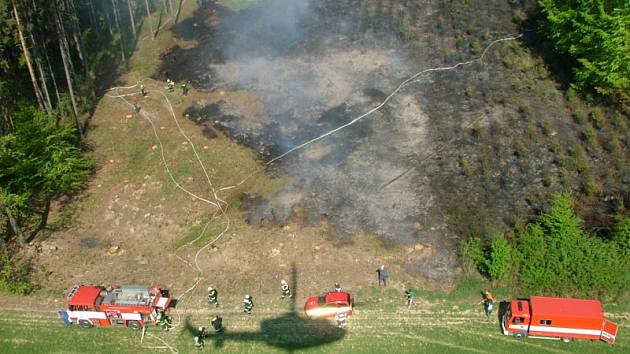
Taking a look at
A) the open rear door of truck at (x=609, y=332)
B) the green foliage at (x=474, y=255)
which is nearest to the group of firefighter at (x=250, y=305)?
the green foliage at (x=474, y=255)

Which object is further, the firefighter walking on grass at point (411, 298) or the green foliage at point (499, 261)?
the green foliage at point (499, 261)

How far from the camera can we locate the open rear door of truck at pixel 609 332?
24391mm

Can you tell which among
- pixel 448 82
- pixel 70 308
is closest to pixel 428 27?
pixel 448 82

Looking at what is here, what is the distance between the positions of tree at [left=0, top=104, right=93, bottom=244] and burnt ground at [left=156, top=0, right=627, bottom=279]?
30.6ft

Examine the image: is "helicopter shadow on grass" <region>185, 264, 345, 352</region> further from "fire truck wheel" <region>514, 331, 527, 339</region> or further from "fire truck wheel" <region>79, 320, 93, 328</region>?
"fire truck wheel" <region>514, 331, 527, 339</region>

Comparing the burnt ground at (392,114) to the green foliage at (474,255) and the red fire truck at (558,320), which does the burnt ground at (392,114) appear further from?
the red fire truck at (558,320)

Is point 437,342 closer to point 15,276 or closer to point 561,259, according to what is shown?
point 561,259

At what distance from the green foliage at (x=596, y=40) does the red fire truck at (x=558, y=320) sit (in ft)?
60.2

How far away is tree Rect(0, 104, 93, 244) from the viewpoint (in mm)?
30141

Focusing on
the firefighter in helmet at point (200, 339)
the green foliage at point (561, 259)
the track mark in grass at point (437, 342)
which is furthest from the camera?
the green foliage at point (561, 259)

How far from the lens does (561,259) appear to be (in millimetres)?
27250

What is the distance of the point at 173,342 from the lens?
25766 mm

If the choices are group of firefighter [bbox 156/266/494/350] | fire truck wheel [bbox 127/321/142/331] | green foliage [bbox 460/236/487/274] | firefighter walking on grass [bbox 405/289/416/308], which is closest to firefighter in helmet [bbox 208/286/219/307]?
group of firefighter [bbox 156/266/494/350]

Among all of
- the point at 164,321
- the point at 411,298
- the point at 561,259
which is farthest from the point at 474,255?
the point at 164,321
